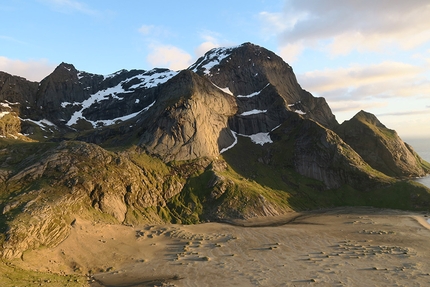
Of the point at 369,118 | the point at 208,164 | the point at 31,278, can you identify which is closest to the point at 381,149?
the point at 369,118

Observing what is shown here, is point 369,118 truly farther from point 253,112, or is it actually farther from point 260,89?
point 253,112

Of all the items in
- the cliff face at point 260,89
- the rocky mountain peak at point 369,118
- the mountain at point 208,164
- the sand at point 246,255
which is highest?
the cliff face at point 260,89

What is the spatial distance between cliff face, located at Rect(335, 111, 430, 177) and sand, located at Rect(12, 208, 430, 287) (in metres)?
67.9

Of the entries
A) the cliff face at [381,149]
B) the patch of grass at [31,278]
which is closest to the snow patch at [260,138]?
the cliff face at [381,149]

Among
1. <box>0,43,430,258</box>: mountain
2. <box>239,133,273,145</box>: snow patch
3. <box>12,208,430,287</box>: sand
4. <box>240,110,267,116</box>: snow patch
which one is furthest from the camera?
<box>240,110,267,116</box>: snow patch

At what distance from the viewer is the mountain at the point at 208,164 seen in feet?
232

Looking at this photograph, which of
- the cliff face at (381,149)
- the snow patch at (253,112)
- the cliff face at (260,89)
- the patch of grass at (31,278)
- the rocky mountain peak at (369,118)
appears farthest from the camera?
the rocky mountain peak at (369,118)

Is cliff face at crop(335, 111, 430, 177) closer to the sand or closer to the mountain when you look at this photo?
the mountain

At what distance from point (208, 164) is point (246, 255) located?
57579 mm

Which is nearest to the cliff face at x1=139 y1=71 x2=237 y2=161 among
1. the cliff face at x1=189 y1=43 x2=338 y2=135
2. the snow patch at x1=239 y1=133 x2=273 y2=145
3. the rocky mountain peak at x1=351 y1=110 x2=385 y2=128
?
the snow patch at x1=239 y1=133 x2=273 y2=145

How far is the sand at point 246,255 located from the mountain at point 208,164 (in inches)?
286

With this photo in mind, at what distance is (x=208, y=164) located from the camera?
370ft

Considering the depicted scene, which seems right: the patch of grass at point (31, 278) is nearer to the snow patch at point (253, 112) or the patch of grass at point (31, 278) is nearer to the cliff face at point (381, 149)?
the snow patch at point (253, 112)

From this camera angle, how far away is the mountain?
70812 mm
